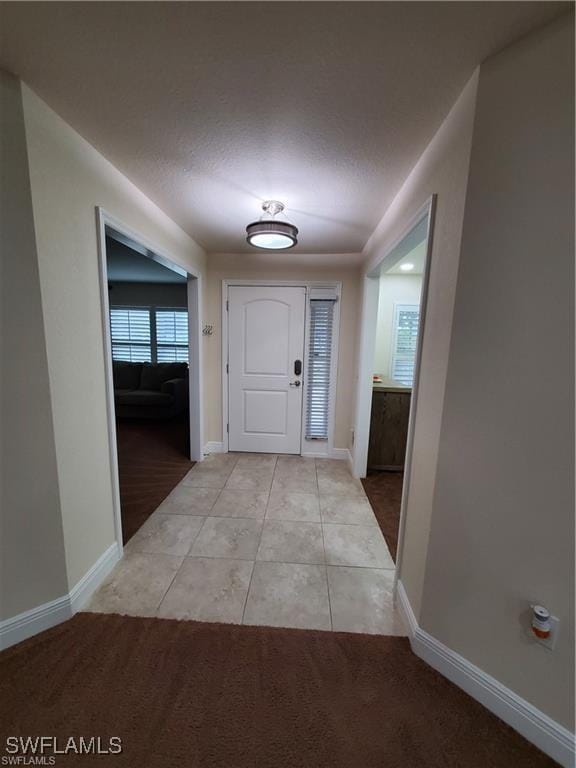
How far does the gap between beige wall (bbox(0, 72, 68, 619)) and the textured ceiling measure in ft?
1.04

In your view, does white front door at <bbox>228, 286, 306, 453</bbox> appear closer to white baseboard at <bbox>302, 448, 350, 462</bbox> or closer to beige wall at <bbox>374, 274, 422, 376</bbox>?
white baseboard at <bbox>302, 448, 350, 462</bbox>

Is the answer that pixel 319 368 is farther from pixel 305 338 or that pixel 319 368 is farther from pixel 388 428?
pixel 388 428

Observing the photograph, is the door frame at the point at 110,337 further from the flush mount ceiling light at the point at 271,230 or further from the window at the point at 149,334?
the window at the point at 149,334

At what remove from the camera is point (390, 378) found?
391 cm

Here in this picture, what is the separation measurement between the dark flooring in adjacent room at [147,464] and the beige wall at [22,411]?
30.3 inches

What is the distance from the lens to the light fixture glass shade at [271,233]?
1.89m

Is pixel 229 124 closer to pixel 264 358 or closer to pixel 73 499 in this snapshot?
pixel 73 499

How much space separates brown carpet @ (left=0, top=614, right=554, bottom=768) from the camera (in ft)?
3.20

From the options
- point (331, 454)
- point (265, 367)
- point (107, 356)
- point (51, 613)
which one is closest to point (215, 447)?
point (265, 367)

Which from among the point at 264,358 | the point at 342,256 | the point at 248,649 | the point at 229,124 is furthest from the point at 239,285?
the point at 248,649

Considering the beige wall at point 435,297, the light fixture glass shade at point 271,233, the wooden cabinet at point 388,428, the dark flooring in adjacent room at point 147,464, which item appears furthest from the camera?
the wooden cabinet at point 388,428

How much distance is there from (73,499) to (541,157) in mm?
2229

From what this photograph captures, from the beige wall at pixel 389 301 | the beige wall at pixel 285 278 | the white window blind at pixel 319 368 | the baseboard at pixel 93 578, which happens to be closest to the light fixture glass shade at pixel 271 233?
the beige wall at pixel 285 278

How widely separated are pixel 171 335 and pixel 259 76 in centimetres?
520
